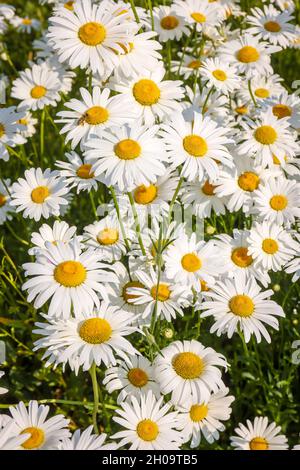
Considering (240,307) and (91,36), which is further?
(91,36)

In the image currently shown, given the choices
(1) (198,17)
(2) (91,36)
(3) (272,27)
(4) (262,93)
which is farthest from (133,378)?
(3) (272,27)

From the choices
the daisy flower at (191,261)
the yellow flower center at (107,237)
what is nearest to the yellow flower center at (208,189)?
the daisy flower at (191,261)

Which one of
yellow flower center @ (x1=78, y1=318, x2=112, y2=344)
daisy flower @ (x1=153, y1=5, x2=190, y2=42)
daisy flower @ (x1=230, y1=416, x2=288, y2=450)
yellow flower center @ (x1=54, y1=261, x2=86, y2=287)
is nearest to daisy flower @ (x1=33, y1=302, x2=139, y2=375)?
yellow flower center @ (x1=78, y1=318, x2=112, y2=344)

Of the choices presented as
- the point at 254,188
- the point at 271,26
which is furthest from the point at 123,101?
the point at 271,26

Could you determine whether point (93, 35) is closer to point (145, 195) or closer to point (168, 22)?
point (145, 195)
